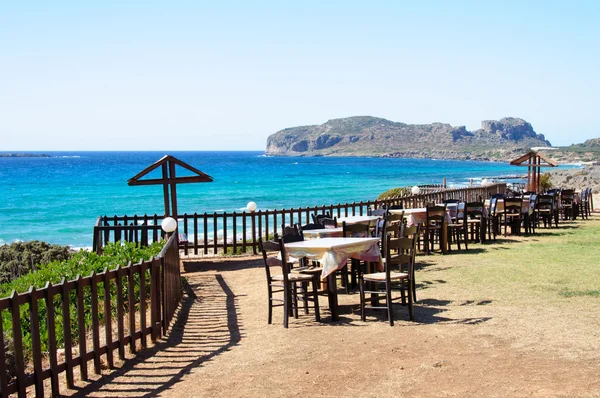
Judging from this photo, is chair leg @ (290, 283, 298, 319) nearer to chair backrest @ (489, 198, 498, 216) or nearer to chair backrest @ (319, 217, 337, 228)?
chair backrest @ (319, 217, 337, 228)

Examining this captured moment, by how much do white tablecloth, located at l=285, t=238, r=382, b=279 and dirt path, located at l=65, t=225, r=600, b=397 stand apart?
766 millimetres

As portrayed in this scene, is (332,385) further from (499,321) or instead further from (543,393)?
(499,321)

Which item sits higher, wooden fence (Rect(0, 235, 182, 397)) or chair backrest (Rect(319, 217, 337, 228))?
chair backrest (Rect(319, 217, 337, 228))

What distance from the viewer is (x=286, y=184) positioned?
89188 millimetres

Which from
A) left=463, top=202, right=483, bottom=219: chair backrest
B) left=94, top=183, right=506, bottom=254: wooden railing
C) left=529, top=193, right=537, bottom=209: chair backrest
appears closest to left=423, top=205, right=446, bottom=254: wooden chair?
Answer: left=463, top=202, right=483, bottom=219: chair backrest

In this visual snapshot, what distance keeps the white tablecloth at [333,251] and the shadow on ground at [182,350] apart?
4.51 ft

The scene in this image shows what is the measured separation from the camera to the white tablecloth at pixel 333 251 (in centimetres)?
960

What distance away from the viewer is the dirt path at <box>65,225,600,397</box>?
6.52m

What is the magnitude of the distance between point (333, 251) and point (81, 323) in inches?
150

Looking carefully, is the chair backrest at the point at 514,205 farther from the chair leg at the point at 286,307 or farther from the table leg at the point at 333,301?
the chair leg at the point at 286,307

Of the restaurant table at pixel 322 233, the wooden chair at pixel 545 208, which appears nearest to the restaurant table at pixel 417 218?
the restaurant table at pixel 322 233

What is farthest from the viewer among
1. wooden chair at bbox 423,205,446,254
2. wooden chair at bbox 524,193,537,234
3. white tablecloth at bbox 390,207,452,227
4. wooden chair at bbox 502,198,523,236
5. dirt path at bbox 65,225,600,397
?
wooden chair at bbox 524,193,537,234

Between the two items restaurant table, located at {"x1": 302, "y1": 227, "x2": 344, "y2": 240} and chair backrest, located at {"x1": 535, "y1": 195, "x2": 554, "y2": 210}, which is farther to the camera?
chair backrest, located at {"x1": 535, "y1": 195, "x2": 554, "y2": 210}

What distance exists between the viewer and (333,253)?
9.64 m
